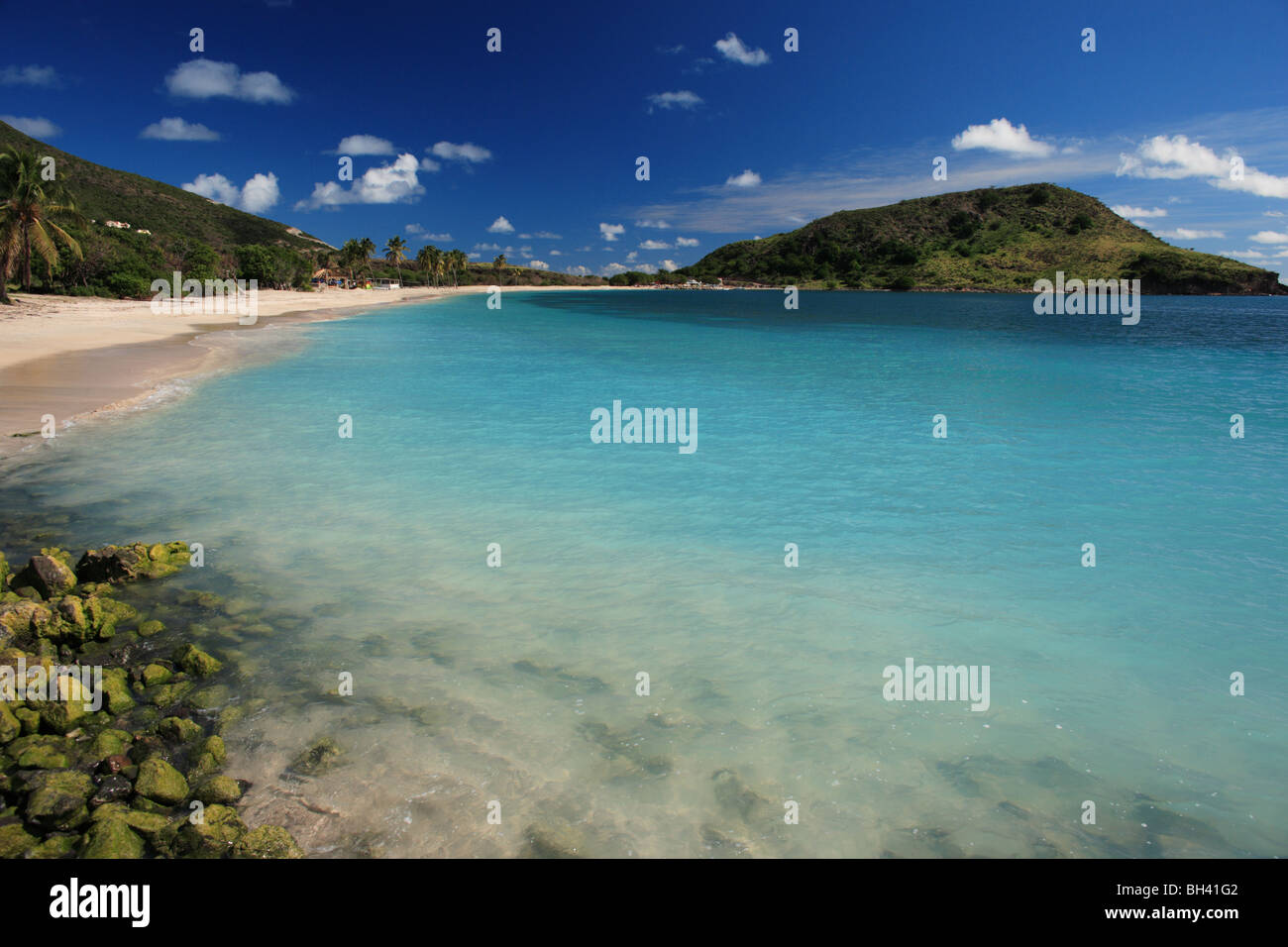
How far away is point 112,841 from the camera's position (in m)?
3.76

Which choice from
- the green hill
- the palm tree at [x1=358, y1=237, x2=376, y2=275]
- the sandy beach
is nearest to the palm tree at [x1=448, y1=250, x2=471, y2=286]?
the palm tree at [x1=358, y1=237, x2=376, y2=275]

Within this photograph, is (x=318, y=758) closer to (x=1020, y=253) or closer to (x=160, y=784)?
(x=160, y=784)

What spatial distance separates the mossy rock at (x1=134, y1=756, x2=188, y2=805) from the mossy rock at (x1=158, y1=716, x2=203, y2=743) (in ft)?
1.62

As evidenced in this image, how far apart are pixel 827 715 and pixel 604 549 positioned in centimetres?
419

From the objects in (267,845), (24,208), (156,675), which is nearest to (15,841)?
(267,845)

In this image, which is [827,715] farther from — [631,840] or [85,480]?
[85,480]

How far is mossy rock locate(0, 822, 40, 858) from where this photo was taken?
3758 mm

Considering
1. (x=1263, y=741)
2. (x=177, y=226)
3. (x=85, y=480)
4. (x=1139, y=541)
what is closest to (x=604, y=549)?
(x=1263, y=741)

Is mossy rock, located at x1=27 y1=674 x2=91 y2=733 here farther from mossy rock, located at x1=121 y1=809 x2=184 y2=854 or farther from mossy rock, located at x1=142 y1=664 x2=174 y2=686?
mossy rock, located at x1=121 y1=809 x2=184 y2=854

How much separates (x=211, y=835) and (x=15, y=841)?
3.54 feet

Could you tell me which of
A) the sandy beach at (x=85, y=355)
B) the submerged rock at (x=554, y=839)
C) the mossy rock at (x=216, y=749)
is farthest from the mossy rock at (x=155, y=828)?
the sandy beach at (x=85, y=355)

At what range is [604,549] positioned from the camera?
9.03 m

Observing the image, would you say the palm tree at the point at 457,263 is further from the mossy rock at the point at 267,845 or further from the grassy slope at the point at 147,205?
the mossy rock at the point at 267,845

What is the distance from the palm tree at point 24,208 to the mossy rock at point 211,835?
49789mm
